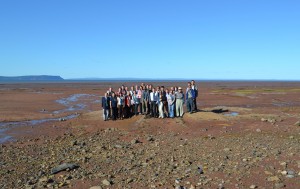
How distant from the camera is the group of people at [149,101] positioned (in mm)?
23094

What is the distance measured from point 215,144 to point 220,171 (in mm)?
4237

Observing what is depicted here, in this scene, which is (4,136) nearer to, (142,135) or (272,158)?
(142,135)

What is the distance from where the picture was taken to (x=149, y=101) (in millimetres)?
23406

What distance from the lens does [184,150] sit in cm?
1454

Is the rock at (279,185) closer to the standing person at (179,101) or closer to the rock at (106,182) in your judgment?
the rock at (106,182)

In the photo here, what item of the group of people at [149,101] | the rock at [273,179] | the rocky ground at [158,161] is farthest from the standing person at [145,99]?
the rock at [273,179]

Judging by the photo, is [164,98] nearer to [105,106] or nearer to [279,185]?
[105,106]

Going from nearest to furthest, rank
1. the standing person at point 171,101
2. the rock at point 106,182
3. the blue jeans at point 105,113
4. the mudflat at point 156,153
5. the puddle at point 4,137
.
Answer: the rock at point 106,182
the mudflat at point 156,153
the puddle at point 4,137
the standing person at point 171,101
the blue jeans at point 105,113

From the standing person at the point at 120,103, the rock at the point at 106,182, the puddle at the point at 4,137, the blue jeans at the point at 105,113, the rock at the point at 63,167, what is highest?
the standing person at the point at 120,103

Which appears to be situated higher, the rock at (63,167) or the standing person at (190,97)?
the standing person at (190,97)

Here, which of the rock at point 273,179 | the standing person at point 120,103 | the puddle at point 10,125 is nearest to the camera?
the rock at point 273,179

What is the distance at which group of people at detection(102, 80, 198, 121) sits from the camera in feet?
75.8

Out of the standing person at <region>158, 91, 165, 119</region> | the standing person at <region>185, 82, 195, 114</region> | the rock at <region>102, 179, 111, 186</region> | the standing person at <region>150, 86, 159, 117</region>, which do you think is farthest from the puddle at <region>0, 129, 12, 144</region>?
the standing person at <region>185, 82, 195, 114</region>

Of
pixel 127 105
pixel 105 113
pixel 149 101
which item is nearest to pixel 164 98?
pixel 149 101
